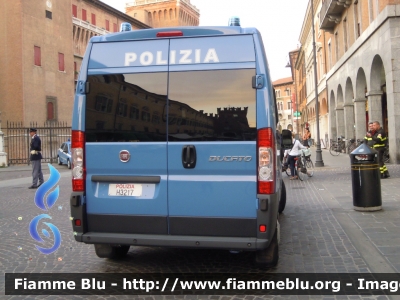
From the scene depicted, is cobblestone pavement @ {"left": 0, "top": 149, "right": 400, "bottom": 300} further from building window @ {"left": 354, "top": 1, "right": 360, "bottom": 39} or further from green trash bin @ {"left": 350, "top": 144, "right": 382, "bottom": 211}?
building window @ {"left": 354, "top": 1, "right": 360, "bottom": 39}

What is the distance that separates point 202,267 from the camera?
515 centimetres

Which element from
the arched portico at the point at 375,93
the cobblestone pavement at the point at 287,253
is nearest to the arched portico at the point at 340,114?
the arched portico at the point at 375,93

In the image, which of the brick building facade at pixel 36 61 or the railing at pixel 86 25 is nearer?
the brick building facade at pixel 36 61

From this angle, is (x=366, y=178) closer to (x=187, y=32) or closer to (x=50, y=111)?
(x=187, y=32)

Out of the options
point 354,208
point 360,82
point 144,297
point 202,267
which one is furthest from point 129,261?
point 360,82

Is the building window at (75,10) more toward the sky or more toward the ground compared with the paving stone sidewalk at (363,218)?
more toward the sky

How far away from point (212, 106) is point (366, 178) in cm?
488

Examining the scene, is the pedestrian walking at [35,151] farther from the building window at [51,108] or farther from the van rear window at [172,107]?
the building window at [51,108]

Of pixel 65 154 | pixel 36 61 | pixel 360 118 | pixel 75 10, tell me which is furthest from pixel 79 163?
pixel 75 10

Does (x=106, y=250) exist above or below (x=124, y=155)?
below

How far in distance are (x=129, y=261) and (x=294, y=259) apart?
2.05 m

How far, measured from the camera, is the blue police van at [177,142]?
4.20 meters

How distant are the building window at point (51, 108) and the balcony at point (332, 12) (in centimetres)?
2845

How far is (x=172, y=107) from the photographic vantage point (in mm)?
4383
